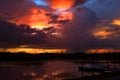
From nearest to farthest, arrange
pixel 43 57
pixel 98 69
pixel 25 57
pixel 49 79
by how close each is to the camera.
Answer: pixel 49 79, pixel 98 69, pixel 25 57, pixel 43 57

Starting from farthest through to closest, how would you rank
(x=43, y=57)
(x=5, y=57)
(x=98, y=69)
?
1. (x=43, y=57)
2. (x=5, y=57)
3. (x=98, y=69)

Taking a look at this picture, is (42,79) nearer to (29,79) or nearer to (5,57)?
(29,79)

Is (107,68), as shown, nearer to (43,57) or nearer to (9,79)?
(9,79)

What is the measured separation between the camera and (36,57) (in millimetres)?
180875

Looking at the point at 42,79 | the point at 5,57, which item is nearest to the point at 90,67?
the point at 42,79

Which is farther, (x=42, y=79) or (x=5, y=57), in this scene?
(x=5, y=57)

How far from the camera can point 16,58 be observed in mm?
168875

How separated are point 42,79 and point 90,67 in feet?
78.3

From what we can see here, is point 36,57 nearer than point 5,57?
No

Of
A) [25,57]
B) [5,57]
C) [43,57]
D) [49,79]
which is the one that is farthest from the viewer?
[43,57]

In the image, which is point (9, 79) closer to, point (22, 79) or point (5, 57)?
point (22, 79)

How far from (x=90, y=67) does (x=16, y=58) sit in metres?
98.7

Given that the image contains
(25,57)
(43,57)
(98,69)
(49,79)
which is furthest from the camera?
(43,57)

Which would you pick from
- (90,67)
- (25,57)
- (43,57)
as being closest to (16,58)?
(25,57)
